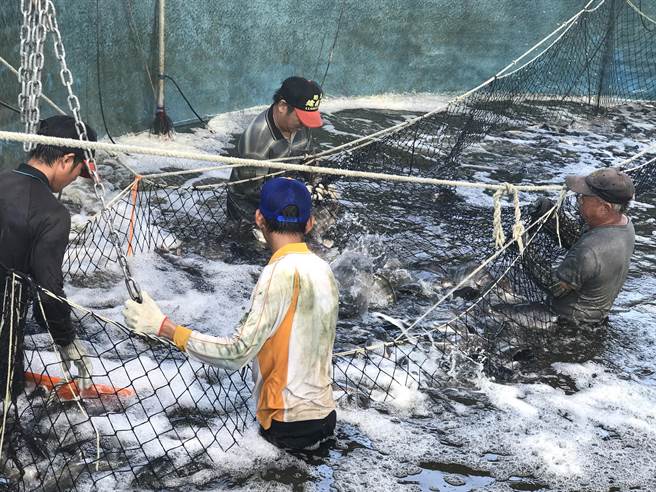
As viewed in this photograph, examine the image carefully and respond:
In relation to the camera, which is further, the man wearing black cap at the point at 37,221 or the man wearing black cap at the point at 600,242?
the man wearing black cap at the point at 600,242

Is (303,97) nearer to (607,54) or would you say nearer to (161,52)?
(161,52)

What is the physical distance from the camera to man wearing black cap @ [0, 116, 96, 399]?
3857 millimetres

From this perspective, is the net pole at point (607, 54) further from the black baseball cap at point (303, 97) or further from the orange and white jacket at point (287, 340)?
the orange and white jacket at point (287, 340)

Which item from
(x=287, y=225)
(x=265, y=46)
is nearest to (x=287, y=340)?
(x=287, y=225)

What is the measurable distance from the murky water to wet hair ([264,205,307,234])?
147 cm

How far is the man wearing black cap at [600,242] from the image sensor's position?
5.76 meters

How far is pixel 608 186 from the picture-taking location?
572cm

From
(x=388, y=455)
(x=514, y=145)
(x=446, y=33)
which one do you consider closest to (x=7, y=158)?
(x=388, y=455)

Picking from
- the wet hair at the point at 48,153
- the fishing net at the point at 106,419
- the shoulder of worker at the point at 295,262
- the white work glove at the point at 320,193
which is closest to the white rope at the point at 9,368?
the fishing net at the point at 106,419

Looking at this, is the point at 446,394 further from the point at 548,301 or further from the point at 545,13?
the point at 545,13

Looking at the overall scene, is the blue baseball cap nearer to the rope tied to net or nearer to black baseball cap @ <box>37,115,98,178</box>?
black baseball cap @ <box>37,115,98,178</box>

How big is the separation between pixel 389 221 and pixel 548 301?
8.15 feet

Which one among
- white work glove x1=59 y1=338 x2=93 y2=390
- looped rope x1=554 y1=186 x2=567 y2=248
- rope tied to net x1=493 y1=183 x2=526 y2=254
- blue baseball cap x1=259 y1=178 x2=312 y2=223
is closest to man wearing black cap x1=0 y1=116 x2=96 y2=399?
white work glove x1=59 y1=338 x2=93 y2=390

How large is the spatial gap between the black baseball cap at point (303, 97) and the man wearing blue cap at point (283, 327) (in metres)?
2.68
